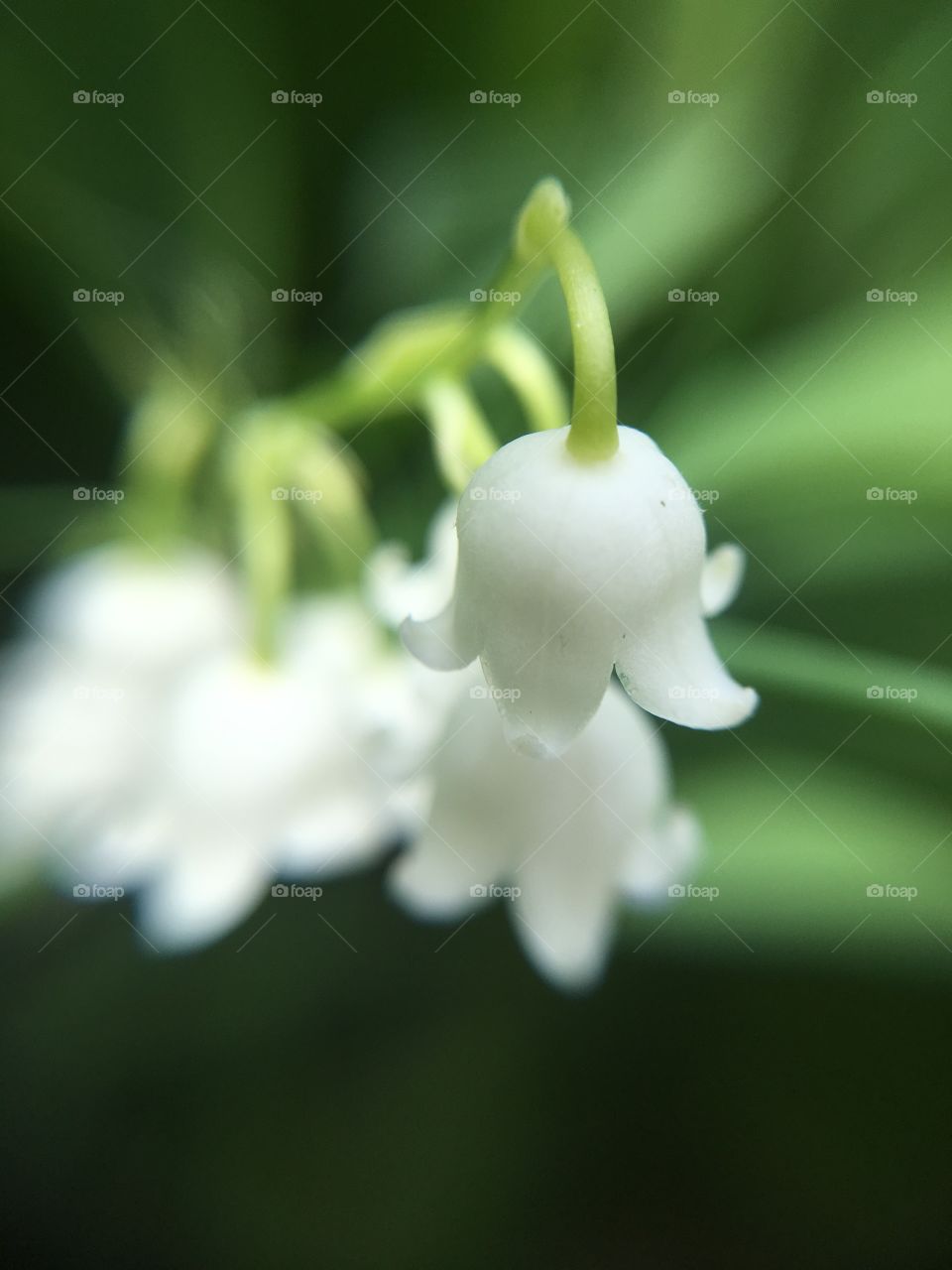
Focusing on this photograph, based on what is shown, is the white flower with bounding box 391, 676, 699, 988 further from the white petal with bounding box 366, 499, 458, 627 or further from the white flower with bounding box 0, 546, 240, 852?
the white flower with bounding box 0, 546, 240, 852

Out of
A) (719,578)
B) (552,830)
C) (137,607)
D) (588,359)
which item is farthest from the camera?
(137,607)

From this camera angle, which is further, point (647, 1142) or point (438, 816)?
point (647, 1142)

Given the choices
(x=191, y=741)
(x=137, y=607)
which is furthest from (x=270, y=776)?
(x=137, y=607)

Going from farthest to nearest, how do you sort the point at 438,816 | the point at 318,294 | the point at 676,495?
the point at 318,294 < the point at 438,816 < the point at 676,495

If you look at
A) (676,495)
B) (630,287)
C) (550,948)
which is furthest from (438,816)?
(630,287)

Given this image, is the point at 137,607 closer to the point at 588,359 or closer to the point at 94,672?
the point at 94,672

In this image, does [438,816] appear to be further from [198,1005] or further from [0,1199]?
[0,1199]

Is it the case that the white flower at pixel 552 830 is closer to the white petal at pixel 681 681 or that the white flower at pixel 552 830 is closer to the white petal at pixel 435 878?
the white petal at pixel 435 878

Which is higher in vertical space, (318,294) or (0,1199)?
(318,294)
